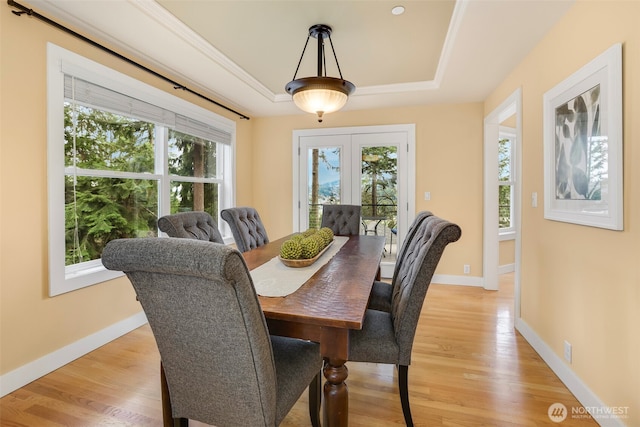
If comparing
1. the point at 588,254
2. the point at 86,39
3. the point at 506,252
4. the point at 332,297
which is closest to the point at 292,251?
the point at 332,297

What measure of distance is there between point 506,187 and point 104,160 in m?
4.95

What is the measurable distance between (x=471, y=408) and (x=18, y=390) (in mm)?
2642

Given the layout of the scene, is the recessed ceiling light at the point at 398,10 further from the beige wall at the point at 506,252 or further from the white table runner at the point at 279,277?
the beige wall at the point at 506,252

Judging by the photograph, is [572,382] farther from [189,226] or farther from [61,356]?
[61,356]

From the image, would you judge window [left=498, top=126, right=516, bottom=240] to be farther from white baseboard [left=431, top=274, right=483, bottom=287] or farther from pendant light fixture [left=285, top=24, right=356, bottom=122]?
pendant light fixture [left=285, top=24, right=356, bottom=122]

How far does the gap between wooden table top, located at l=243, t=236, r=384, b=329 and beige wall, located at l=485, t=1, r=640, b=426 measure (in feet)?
3.78

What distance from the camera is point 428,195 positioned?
4074 mm

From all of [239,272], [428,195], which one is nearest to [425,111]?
[428,195]

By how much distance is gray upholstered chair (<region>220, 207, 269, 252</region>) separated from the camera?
260 cm

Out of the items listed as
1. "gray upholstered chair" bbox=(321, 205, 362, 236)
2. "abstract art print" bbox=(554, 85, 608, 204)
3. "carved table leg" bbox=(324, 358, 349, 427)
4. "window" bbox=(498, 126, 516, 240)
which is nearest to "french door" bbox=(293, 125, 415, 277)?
"gray upholstered chair" bbox=(321, 205, 362, 236)

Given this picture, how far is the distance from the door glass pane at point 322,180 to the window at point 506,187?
7.67ft

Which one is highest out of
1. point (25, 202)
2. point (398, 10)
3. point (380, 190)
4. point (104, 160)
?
point (398, 10)

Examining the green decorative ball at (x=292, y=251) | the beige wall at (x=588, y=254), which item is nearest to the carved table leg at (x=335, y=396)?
the green decorative ball at (x=292, y=251)

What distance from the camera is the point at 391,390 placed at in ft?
6.10
